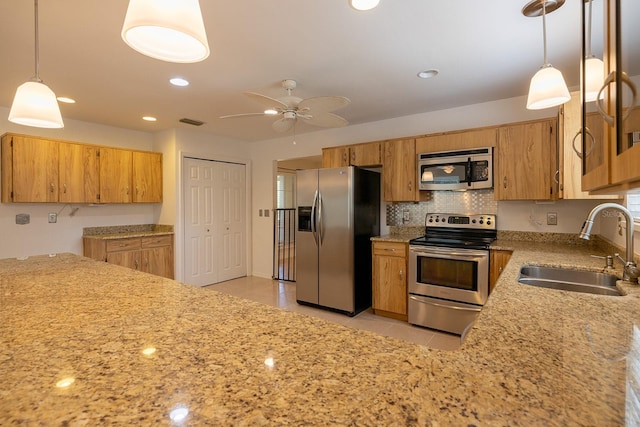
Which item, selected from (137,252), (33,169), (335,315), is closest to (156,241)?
(137,252)

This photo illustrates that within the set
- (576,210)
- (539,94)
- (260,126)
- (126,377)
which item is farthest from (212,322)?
(260,126)

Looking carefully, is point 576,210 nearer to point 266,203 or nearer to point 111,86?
point 266,203

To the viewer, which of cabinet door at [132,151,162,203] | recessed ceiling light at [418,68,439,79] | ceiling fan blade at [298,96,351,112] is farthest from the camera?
cabinet door at [132,151,162,203]

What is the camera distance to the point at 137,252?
4160 millimetres

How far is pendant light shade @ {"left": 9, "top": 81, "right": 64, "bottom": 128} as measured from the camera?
1540mm

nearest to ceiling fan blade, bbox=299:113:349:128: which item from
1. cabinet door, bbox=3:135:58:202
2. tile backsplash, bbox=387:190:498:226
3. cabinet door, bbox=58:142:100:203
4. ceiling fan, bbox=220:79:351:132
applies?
ceiling fan, bbox=220:79:351:132

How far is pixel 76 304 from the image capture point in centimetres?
117

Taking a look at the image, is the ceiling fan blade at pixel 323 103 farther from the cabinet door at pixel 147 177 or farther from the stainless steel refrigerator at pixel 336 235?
the cabinet door at pixel 147 177

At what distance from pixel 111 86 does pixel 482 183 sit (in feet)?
12.2

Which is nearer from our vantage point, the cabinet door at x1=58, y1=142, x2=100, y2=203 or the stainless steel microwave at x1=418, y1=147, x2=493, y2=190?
the stainless steel microwave at x1=418, y1=147, x2=493, y2=190

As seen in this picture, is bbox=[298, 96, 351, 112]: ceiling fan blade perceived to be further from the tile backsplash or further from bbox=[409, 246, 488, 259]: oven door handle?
the tile backsplash

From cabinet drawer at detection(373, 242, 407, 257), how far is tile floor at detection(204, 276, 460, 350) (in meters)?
0.75

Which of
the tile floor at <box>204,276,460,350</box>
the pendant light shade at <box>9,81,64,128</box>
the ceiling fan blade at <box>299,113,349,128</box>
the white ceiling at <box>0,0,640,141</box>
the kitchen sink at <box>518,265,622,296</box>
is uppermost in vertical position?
the white ceiling at <box>0,0,640,141</box>

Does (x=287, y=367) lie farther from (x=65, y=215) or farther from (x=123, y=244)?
(x=65, y=215)
